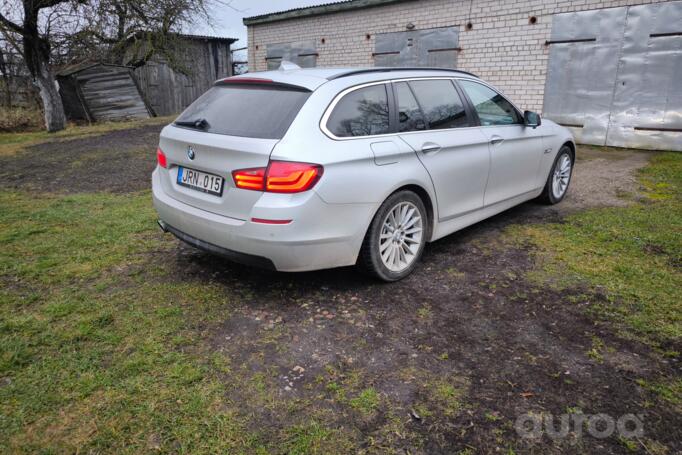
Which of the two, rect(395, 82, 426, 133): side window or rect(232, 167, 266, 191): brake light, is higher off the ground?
rect(395, 82, 426, 133): side window

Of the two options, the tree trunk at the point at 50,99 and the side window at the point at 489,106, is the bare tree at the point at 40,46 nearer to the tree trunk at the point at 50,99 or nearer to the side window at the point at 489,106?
the tree trunk at the point at 50,99

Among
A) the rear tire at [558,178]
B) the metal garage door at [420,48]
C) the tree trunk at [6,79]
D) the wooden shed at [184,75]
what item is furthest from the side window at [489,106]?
the tree trunk at [6,79]

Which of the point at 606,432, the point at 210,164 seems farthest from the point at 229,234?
the point at 606,432

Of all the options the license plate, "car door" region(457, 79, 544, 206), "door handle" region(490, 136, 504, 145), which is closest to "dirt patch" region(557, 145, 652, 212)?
"car door" region(457, 79, 544, 206)

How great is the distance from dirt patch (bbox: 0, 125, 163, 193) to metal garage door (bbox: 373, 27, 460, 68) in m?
6.74

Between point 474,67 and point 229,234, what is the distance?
411 inches

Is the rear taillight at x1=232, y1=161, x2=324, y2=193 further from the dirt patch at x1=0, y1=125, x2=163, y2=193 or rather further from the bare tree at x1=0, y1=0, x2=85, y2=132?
the bare tree at x1=0, y1=0, x2=85, y2=132

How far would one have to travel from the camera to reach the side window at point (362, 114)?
10.4ft

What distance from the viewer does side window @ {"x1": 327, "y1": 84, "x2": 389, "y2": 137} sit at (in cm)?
317

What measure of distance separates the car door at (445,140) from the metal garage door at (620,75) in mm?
7308

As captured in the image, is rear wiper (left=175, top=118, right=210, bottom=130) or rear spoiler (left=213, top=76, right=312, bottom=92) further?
rear wiper (left=175, top=118, right=210, bottom=130)

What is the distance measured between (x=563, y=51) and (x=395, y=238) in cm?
893

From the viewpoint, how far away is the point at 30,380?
7.93 ft

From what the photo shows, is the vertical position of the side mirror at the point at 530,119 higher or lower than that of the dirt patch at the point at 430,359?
higher
